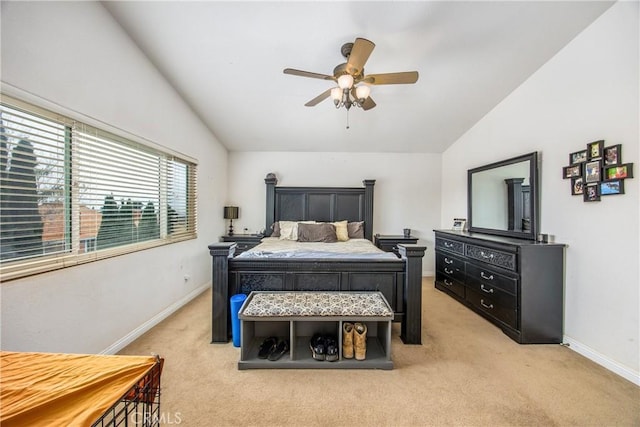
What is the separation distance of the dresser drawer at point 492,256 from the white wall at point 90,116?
12.1 ft

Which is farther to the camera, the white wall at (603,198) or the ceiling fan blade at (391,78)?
the ceiling fan blade at (391,78)

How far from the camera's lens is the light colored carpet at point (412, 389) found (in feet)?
4.89

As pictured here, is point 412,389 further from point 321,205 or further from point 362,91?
point 321,205

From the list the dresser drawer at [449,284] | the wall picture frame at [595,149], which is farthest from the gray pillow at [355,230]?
the wall picture frame at [595,149]

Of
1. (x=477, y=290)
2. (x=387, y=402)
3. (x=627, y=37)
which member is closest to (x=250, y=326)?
(x=387, y=402)

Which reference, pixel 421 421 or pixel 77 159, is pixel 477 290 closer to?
pixel 421 421

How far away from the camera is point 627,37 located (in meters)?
1.91

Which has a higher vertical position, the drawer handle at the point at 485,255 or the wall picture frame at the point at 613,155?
the wall picture frame at the point at 613,155

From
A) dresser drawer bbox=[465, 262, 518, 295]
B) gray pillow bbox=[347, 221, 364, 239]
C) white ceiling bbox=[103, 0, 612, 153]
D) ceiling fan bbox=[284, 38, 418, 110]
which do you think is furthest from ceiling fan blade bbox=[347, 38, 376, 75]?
gray pillow bbox=[347, 221, 364, 239]

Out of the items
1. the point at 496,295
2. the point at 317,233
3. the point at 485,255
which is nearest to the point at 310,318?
the point at 317,233

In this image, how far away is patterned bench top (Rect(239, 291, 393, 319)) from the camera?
1920mm

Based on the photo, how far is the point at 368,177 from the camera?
4660 mm

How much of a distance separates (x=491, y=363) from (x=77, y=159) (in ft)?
12.1

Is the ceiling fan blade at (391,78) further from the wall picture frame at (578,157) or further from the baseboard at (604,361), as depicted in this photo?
the baseboard at (604,361)
